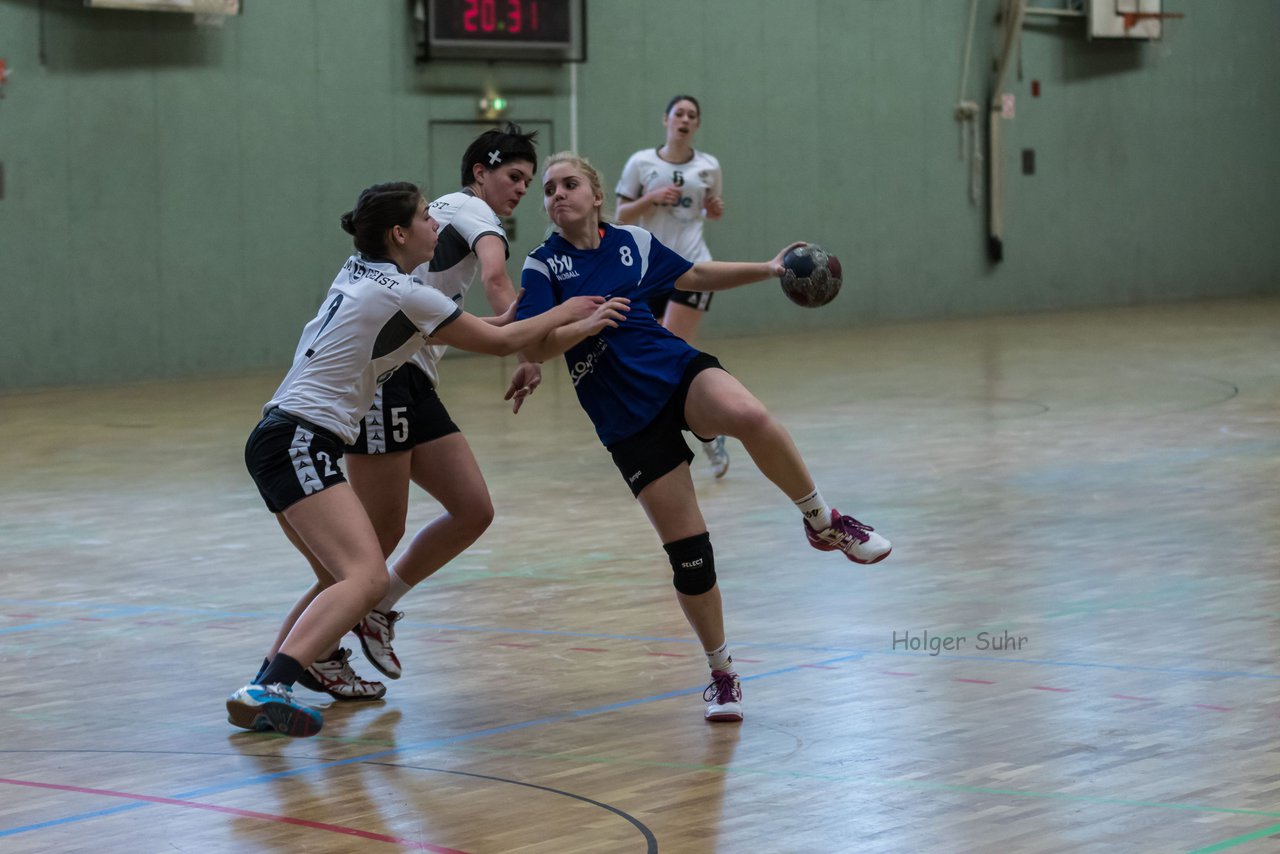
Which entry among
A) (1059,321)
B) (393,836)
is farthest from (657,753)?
(1059,321)

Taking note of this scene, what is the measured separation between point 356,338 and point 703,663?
62.2 inches

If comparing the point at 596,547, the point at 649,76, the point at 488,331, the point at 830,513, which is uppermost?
the point at 649,76

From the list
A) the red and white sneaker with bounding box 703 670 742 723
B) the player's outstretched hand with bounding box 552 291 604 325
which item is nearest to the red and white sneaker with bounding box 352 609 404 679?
the red and white sneaker with bounding box 703 670 742 723

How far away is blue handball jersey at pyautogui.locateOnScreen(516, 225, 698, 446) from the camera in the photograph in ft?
17.7

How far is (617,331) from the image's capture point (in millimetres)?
5488

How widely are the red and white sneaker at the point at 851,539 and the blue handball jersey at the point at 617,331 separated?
67 cm

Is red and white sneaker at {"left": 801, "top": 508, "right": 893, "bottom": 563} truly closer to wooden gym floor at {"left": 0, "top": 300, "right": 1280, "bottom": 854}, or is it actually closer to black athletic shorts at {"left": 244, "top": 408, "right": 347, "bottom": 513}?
wooden gym floor at {"left": 0, "top": 300, "right": 1280, "bottom": 854}

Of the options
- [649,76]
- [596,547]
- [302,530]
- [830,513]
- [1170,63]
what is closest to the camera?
[302,530]

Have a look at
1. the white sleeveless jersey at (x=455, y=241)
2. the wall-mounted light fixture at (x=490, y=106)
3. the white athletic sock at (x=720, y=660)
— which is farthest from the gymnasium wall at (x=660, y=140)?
the white athletic sock at (x=720, y=660)

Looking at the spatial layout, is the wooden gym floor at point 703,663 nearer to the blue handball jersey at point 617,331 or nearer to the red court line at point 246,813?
the red court line at point 246,813

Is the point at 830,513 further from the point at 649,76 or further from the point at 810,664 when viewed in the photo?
the point at 649,76

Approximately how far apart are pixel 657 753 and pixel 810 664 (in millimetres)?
1117

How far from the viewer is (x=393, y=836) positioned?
13.7 feet

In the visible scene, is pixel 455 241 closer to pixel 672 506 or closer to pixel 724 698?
pixel 672 506
